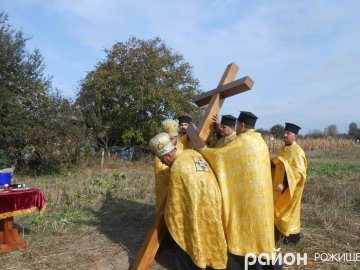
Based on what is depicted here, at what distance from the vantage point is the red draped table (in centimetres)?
587

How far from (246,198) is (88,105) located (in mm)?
17214


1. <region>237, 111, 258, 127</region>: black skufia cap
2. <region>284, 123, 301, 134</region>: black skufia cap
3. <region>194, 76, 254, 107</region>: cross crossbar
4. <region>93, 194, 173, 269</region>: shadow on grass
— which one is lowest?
<region>93, 194, 173, 269</region>: shadow on grass

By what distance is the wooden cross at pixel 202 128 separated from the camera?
15.7 ft

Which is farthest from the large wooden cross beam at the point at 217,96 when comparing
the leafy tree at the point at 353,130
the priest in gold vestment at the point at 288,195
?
the leafy tree at the point at 353,130

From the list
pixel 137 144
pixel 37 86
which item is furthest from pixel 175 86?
pixel 37 86

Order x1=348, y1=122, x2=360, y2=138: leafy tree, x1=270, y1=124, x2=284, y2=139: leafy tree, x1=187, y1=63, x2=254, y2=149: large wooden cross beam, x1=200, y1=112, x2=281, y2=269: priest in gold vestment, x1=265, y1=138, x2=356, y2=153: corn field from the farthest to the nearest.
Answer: x1=348, y1=122, x2=360, y2=138: leafy tree < x1=270, y1=124, x2=284, y2=139: leafy tree < x1=265, y1=138, x2=356, y2=153: corn field < x1=187, y1=63, x2=254, y2=149: large wooden cross beam < x1=200, y1=112, x2=281, y2=269: priest in gold vestment

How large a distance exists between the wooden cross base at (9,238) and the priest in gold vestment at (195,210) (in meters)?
2.91

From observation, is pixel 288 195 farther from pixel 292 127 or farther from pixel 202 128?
pixel 202 128

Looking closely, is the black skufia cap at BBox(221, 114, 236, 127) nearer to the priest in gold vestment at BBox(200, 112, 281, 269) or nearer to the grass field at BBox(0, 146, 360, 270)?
the priest in gold vestment at BBox(200, 112, 281, 269)

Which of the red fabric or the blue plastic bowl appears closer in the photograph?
the red fabric

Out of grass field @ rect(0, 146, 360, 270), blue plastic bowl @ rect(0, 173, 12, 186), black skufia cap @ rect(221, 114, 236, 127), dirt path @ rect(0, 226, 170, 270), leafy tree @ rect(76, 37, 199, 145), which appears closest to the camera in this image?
dirt path @ rect(0, 226, 170, 270)

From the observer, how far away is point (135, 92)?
19578mm

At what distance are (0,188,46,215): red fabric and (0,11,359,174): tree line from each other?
9.80 m

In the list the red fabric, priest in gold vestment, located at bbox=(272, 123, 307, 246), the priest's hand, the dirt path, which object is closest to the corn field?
priest in gold vestment, located at bbox=(272, 123, 307, 246)
